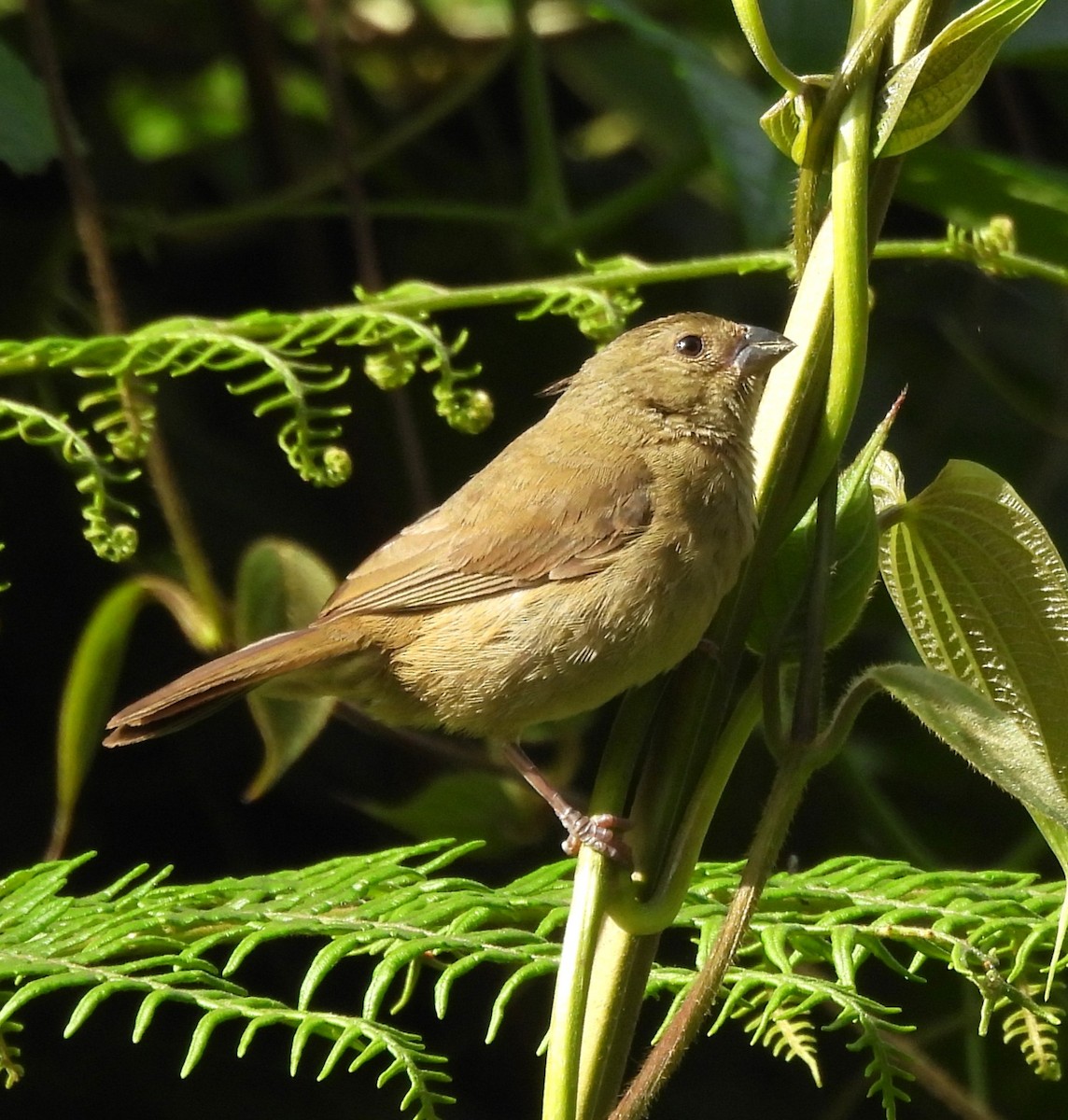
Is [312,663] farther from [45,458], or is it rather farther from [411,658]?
[45,458]

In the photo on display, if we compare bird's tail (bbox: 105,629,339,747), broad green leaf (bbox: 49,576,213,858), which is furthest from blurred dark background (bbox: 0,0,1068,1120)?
bird's tail (bbox: 105,629,339,747)

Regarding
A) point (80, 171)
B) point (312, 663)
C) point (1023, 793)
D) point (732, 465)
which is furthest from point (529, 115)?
point (1023, 793)

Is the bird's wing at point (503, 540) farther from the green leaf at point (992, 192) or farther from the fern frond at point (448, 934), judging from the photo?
the green leaf at point (992, 192)

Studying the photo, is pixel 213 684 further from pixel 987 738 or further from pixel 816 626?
pixel 987 738

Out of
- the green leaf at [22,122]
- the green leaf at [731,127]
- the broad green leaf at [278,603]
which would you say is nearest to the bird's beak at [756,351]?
the green leaf at [731,127]

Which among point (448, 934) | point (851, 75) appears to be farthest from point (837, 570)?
point (448, 934)
